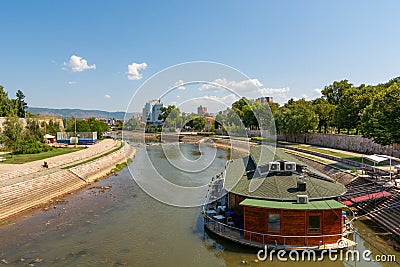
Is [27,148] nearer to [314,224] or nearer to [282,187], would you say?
[282,187]

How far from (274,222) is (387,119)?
848 inches

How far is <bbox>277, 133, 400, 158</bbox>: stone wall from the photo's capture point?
36.0 m

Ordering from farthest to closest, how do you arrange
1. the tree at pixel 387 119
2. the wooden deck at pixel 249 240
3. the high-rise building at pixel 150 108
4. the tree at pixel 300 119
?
the tree at pixel 300 119
the tree at pixel 387 119
the high-rise building at pixel 150 108
the wooden deck at pixel 249 240

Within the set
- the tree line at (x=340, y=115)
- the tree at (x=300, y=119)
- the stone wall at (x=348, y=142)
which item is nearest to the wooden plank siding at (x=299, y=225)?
the tree line at (x=340, y=115)

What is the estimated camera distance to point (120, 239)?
704 inches

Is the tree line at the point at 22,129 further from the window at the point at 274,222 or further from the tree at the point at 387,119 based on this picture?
the tree at the point at 387,119

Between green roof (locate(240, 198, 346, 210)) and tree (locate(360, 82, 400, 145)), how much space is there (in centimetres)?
1763

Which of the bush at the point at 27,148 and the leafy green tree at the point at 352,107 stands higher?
the leafy green tree at the point at 352,107

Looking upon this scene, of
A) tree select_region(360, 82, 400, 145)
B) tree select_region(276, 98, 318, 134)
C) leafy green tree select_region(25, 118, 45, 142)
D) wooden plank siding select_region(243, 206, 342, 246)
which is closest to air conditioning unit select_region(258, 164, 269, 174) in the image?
wooden plank siding select_region(243, 206, 342, 246)

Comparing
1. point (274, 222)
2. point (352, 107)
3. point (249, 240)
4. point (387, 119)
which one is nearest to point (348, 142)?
point (352, 107)

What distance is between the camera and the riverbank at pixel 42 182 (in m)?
23.7

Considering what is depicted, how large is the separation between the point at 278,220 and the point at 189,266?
4.78 metres

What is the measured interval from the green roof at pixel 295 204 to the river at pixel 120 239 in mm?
2355

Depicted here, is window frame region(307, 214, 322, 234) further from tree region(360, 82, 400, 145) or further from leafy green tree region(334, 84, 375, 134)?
leafy green tree region(334, 84, 375, 134)
